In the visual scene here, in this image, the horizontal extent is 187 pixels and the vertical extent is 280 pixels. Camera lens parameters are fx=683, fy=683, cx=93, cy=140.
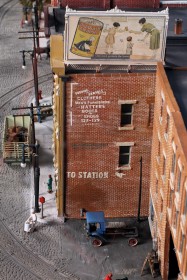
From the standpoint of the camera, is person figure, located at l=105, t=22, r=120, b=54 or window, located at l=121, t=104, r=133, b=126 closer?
person figure, located at l=105, t=22, r=120, b=54

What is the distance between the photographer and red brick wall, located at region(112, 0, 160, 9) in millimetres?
57969

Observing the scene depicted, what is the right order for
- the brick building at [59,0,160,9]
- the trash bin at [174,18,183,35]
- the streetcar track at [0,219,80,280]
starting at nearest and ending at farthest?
the streetcar track at [0,219,80,280]
the trash bin at [174,18,183,35]
the brick building at [59,0,160,9]

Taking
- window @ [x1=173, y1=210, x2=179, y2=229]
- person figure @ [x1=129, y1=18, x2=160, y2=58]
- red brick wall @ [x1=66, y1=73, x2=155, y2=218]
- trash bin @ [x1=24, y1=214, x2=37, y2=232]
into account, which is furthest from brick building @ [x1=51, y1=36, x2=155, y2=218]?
window @ [x1=173, y1=210, x2=179, y2=229]

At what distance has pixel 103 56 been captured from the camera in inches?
1802

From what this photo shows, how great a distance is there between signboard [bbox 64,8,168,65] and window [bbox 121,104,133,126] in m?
3.05

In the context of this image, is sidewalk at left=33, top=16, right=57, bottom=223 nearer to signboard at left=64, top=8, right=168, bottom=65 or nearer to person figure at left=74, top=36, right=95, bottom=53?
signboard at left=64, top=8, right=168, bottom=65

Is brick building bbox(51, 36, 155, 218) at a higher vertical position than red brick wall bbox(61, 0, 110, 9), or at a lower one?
lower

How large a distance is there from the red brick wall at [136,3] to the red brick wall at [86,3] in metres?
0.76

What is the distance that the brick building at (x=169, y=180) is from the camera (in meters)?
37.3

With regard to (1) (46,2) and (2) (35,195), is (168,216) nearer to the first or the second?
(2) (35,195)

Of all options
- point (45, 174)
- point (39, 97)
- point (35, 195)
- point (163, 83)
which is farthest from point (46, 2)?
point (163, 83)

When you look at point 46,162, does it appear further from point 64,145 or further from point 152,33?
point 152,33

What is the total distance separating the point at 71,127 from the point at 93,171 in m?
3.94

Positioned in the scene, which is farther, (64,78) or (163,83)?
(64,78)
